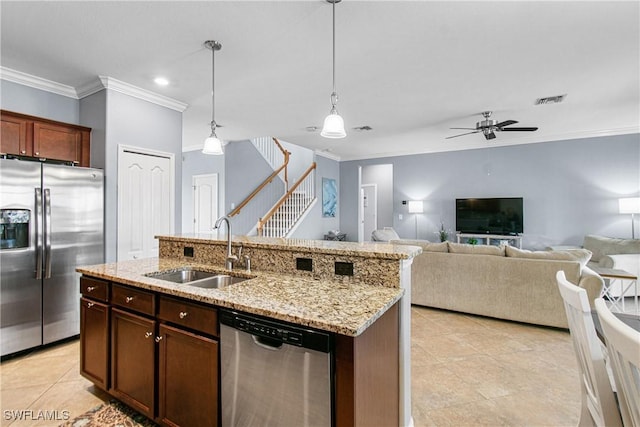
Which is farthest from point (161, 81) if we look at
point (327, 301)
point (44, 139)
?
point (327, 301)

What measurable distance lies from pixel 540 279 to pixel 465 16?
2.75m

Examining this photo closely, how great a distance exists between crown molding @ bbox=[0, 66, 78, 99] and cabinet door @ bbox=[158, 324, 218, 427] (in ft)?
10.6

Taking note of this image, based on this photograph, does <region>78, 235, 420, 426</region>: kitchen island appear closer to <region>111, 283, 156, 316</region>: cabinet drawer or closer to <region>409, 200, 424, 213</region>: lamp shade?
<region>111, 283, 156, 316</region>: cabinet drawer

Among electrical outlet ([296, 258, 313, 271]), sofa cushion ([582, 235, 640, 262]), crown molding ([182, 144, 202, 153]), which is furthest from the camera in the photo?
crown molding ([182, 144, 202, 153])

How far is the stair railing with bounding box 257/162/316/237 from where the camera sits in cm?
634

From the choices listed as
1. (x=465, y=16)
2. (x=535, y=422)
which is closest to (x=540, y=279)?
(x=535, y=422)

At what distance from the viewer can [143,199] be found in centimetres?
364

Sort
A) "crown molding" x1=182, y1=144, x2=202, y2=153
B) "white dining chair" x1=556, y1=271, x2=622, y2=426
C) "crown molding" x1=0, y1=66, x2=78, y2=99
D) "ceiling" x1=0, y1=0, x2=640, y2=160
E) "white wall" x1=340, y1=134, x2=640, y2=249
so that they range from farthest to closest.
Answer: "crown molding" x1=182, y1=144, x2=202, y2=153 → "white wall" x1=340, y1=134, x2=640, y2=249 → "crown molding" x1=0, y1=66, x2=78, y2=99 → "ceiling" x1=0, y1=0, x2=640, y2=160 → "white dining chair" x1=556, y1=271, x2=622, y2=426

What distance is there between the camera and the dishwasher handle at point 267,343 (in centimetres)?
134

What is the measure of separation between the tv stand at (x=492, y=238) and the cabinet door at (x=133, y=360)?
21.4 feet

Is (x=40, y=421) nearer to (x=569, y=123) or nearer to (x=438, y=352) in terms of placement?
(x=438, y=352)

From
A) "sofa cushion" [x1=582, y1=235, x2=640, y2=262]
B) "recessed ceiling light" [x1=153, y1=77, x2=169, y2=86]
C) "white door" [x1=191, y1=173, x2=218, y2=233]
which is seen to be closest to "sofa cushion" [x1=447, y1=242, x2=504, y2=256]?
"sofa cushion" [x1=582, y1=235, x2=640, y2=262]

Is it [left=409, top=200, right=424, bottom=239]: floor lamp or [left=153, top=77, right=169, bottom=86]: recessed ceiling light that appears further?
[left=409, top=200, right=424, bottom=239]: floor lamp

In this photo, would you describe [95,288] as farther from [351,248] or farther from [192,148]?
[192,148]
